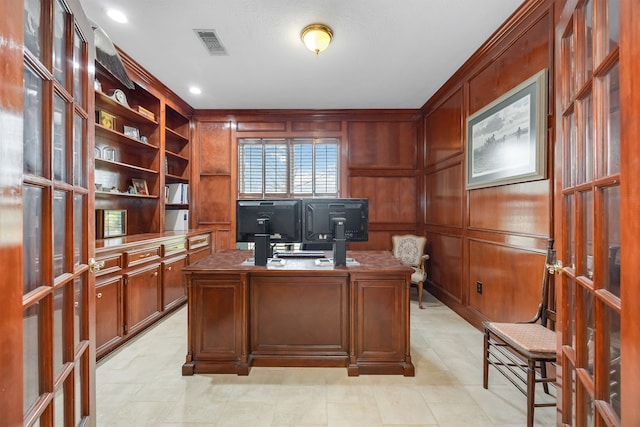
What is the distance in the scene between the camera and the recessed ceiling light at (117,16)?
225 cm

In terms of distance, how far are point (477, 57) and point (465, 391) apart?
117 inches

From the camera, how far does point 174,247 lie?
3393 mm

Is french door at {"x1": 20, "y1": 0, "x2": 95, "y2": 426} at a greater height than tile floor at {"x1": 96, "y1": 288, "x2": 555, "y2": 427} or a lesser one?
greater

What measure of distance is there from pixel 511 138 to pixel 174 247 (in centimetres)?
365

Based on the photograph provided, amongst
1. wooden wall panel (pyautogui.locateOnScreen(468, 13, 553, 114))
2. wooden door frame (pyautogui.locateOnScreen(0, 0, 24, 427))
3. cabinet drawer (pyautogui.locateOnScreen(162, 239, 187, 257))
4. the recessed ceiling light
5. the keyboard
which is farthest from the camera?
cabinet drawer (pyautogui.locateOnScreen(162, 239, 187, 257))

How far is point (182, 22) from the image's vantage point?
241cm

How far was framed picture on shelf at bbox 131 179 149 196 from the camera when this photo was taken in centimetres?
356

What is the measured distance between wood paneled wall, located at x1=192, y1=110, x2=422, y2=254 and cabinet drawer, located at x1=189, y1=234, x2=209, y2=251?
303 mm

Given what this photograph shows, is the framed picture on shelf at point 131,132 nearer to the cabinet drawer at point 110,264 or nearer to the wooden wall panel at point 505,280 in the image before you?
the cabinet drawer at point 110,264

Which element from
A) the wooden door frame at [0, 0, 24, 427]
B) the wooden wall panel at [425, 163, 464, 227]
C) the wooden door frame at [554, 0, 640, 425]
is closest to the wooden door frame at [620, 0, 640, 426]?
the wooden door frame at [554, 0, 640, 425]

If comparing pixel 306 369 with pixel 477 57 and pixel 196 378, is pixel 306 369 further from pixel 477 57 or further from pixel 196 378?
pixel 477 57

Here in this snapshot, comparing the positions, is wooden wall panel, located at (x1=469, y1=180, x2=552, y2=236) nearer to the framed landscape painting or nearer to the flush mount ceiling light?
the framed landscape painting

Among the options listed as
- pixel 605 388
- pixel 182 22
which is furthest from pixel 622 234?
pixel 182 22

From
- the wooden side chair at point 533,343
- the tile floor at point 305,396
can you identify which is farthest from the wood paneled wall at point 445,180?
the tile floor at point 305,396
